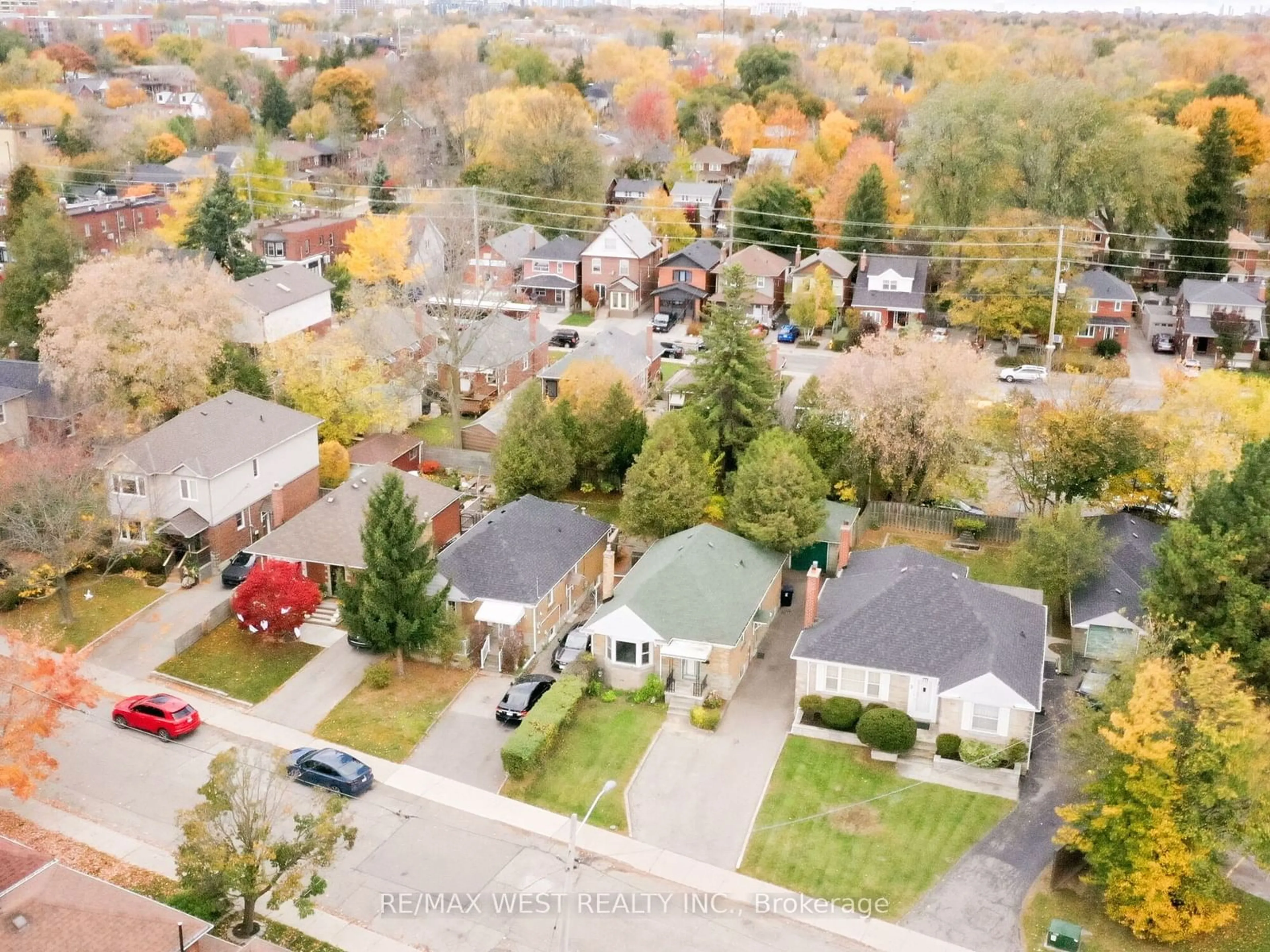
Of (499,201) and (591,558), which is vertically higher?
(499,201)

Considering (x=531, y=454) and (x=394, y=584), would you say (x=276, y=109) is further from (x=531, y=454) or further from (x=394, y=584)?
(x=394, y=584)

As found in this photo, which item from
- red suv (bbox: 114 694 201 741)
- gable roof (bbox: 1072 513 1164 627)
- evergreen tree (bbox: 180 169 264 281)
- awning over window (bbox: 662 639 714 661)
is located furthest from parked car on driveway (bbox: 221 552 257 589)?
evergreen tree (bbox: 180 169 264 281)

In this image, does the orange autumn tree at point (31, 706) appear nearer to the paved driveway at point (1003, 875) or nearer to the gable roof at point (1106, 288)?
the paved driveway at point (1003, 875)

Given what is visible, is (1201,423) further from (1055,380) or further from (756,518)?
(1055,380)

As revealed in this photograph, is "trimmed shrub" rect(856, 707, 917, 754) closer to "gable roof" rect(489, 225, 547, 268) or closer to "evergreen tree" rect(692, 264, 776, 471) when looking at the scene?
"evergreen tree" rect(692, 264, 776, 471)

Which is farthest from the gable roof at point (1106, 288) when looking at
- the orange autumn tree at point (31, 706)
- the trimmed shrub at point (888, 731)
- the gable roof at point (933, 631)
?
the orange autumn tree at point (31, 706)

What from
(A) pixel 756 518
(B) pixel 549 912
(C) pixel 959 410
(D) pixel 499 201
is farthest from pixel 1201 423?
(D) pixel 499 201
